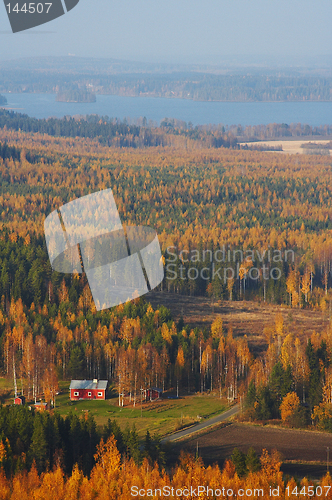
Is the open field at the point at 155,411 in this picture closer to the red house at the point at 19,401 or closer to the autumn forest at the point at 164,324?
the autumn forest at the point at 164,324

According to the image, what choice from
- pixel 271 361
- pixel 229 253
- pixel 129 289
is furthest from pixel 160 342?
pixel 229 253

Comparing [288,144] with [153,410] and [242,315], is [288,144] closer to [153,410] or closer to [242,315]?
[242,315]

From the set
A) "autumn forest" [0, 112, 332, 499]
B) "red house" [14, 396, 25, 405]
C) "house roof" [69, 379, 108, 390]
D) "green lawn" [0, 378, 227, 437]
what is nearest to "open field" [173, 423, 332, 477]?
"autumn forest" [0, 112, 332, 499]

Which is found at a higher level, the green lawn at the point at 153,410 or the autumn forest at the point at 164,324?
the autumn forest at the point at 164,324

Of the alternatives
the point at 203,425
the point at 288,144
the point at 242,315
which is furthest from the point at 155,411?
the point at 288,144

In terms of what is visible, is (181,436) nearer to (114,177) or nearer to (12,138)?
(114,177)

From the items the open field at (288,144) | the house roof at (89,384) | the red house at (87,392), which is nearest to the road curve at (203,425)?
the red house at (87,392)

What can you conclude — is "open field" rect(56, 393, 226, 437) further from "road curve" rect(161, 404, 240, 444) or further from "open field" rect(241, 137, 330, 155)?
"open field" rect(241, 137, 330, 155)
